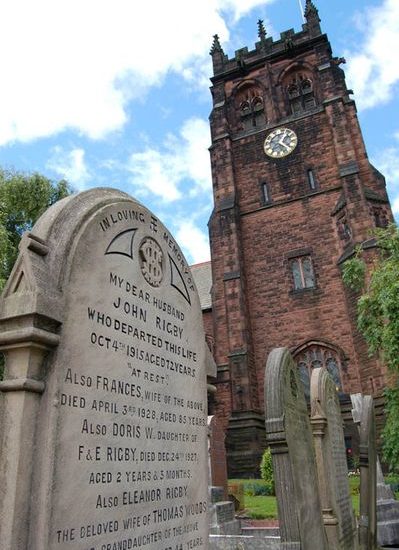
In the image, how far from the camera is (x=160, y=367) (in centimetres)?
285

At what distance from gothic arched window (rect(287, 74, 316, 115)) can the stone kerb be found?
21.4 m

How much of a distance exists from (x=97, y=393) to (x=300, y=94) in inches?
990

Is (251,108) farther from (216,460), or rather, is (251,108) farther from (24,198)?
(216,460)

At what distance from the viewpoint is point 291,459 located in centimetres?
457

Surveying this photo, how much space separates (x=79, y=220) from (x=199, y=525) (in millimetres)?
2126

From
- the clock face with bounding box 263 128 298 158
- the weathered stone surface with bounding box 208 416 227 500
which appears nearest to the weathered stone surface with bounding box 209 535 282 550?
the weathered stone surface with bounding box 208 416 227 500

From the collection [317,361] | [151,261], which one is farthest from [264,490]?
[151,261]

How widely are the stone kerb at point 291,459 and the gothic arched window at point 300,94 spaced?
21380mm

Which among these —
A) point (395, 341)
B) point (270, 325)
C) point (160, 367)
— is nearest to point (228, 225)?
point (270, 325)

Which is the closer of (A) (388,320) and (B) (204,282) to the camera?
(A) (388,320)

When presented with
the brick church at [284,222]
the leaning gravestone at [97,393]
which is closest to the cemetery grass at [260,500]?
the brick church at [284,222]

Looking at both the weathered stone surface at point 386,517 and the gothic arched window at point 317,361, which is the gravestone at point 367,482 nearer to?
the weathered stone surface at point 386,517

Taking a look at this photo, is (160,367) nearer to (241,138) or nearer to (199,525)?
(199,525)

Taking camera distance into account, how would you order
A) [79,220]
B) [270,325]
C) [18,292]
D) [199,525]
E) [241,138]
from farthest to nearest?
1. [241,138]
2. [270,325]
3. [199,525]
4. [79,220]
5. [18,292]
